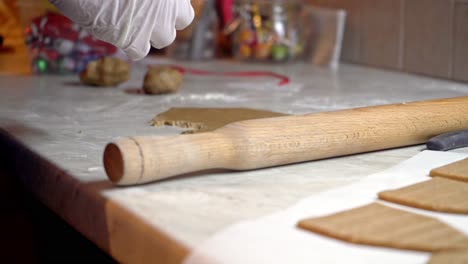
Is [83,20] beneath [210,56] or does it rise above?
above

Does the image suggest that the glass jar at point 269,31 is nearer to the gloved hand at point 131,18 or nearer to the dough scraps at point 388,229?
the gloved hand at point 131,18

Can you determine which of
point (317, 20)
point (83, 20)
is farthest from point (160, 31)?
point (317, 20)

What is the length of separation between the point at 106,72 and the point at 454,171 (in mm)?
789

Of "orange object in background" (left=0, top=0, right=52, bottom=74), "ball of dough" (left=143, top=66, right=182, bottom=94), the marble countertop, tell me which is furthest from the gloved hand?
"orange object in background" (left=0, top=0, right=52, bottom=74)

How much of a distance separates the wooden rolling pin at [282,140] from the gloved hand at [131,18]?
0.52ft

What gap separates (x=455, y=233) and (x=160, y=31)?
1.37ft

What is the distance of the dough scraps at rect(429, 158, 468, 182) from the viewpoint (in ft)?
2.29

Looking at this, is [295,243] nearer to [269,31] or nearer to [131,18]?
[131,18]

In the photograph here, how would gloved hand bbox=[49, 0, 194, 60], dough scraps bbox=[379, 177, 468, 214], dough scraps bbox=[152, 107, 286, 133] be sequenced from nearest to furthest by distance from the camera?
dough scraps bbox=[379, 177, 468, 214] < gloved hand bbox=[49, 0, 194, 60] < dough scraps bbox=[152, 107, 286, 133]

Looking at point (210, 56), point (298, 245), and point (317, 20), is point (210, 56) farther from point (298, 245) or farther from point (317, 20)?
point (298, 245)

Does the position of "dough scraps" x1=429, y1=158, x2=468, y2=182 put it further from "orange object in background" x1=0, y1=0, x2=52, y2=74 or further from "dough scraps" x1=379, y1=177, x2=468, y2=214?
"orange object in background" x1=0, y1=0, x2=52, y2=74

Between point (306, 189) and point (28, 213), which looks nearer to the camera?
point (306, 189)

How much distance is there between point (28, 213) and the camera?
3.85 ft

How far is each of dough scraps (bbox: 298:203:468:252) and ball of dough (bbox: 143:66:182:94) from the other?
0.71 meters
